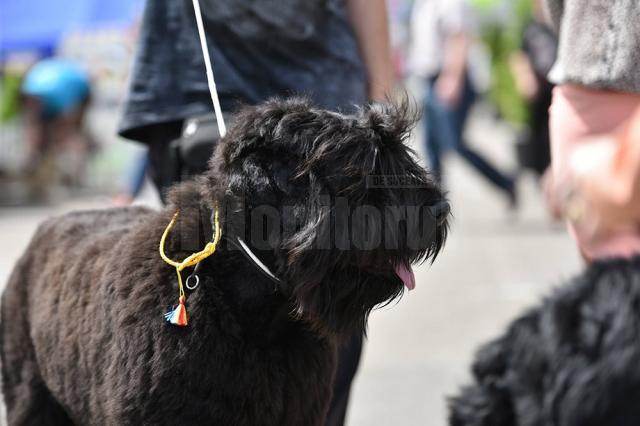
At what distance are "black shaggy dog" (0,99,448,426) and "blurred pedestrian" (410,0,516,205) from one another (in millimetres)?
6638

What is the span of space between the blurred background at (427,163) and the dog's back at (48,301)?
0.50m

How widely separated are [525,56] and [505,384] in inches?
304

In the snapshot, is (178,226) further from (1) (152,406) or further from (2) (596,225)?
(2) (596,225)

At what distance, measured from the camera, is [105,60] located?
1197cm

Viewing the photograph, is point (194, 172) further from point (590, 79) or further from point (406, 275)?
point (590, 79)

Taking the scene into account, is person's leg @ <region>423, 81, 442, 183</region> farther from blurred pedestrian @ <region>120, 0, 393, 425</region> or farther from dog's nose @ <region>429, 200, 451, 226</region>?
dog's nose @ <region>429, 200, 451, 226</region>

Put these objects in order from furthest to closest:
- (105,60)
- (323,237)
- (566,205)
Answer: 1. (105,60)
2. (323,237)
3. (566,205)

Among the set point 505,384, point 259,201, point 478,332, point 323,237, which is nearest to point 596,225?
point 505,384

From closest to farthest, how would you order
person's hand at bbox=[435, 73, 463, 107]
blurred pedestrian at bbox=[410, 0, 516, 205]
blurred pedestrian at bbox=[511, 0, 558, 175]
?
1. blurred pedestrian at bbox=[511, 0, 558, 175]
2. person's hand at bbox=[435, 73, 463, 107]
3. blurred pedestrian at bbox=[410, 0, 516, 205]

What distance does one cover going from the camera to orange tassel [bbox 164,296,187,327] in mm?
2670

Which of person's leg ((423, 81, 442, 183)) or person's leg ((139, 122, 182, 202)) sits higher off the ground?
person's leg ((423, 81, 442, 183))

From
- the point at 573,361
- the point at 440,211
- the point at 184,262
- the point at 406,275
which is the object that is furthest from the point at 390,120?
the point at 573,361

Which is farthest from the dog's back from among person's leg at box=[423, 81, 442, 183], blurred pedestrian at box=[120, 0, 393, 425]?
person's leg at box=[423, 81, 442, 183]

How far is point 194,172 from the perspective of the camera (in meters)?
3.31
